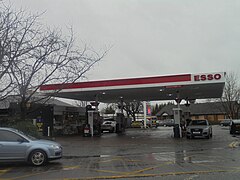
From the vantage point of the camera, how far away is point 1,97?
1506 cm

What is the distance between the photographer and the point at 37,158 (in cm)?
1021

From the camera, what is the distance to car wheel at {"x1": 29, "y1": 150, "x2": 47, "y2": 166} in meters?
10.2

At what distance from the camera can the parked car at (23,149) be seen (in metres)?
10.0

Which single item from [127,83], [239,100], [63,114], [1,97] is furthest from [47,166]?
[239,100]

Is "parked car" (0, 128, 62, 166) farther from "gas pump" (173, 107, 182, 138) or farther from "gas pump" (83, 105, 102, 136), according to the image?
"gas pump" (83, 105, 102, 136)

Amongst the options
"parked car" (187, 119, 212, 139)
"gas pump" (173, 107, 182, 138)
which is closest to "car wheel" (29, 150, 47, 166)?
A: "parked car" (187, 119, 212, 139)

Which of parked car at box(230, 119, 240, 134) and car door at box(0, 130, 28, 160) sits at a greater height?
car door at box(0, 130, 28, 160)

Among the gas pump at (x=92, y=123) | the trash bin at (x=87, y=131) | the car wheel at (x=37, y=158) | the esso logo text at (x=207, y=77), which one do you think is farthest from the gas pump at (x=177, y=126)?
the car wheel at (x=37, y=158)

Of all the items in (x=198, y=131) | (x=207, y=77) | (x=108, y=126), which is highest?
(x=207, y=77)

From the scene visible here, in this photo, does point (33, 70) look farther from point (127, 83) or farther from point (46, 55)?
point (127, 83)

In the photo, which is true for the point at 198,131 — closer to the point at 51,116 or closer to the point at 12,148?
the point at 51,116

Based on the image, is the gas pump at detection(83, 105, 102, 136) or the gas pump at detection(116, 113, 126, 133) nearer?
the gas pump at detection(83, 105, 102, 136)

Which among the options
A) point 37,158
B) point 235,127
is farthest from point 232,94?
point 37,158

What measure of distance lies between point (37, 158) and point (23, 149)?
23.7 inches
